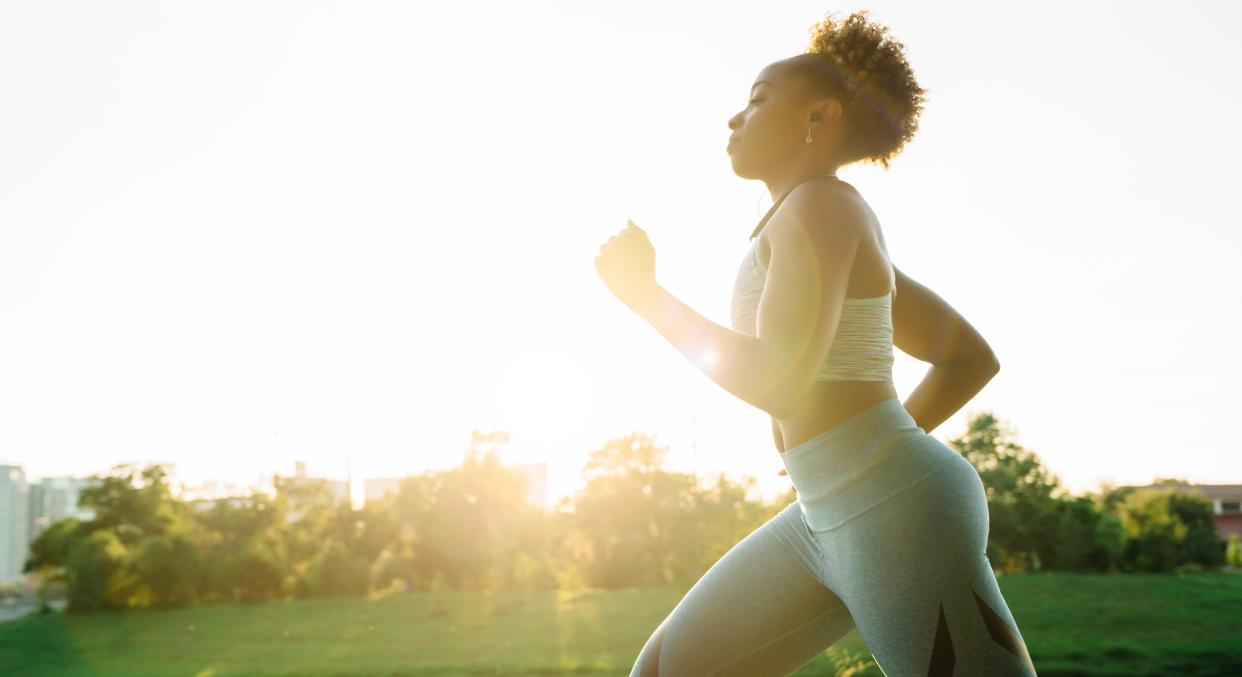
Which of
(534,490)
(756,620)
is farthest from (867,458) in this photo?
(534,490)

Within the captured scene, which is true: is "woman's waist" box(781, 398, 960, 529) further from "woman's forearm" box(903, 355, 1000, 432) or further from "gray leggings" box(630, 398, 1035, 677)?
→ "woman's forearm" box(903, 355, 1000, 432)

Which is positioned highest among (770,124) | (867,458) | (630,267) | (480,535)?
(770,124)

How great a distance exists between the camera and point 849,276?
5.26ft

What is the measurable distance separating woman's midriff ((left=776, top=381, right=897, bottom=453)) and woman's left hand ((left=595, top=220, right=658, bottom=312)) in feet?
1.10

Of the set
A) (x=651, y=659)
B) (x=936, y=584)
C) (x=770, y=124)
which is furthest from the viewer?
(x=651, y=659)

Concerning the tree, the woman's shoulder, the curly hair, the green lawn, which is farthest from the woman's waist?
the tree

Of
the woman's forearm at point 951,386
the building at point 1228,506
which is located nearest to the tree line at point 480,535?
the woman's forearm at point 951,386

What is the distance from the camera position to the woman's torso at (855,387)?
1.63m

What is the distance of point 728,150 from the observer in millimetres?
1897

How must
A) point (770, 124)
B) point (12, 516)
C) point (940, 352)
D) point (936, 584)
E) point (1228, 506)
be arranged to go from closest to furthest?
point (936, 584)
point (770, 124)
point (940, 352)
point (1228, 506)
point (12, 516)

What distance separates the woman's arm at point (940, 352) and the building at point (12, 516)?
73.3 metres

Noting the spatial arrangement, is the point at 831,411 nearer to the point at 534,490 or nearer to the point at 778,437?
the point at 778,437

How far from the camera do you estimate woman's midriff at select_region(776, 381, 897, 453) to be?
5.41 ft

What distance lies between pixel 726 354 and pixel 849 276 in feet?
0.85
